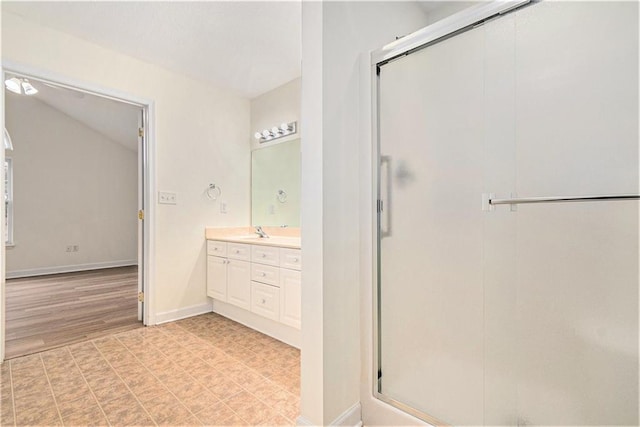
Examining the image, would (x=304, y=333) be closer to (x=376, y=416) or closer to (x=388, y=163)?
(x=376, y=416)

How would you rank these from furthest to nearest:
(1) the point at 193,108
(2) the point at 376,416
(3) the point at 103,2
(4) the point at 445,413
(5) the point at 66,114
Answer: (5) the point at 66,114 → (1) the point at 193,108 → (3) the point at 103,2 → (2) the point at 376,416 → (4) the point at 445,413

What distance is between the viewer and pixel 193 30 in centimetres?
238

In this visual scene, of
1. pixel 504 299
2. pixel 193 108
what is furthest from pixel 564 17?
pixel 193 108

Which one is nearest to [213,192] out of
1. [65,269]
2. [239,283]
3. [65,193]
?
[239,283]

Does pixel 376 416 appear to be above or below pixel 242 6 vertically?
below

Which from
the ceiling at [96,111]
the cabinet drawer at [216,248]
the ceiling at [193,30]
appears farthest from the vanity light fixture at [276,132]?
the ceiling at [96,111]

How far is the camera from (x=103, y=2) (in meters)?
2.09

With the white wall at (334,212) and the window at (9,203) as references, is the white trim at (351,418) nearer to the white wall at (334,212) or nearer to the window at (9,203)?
the white wall at (334,212)

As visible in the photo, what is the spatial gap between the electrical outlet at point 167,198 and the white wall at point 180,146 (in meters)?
0.04

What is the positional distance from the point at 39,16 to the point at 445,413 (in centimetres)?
349

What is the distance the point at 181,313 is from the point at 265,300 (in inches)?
41.7

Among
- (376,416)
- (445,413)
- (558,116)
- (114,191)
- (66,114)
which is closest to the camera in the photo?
(558,116)

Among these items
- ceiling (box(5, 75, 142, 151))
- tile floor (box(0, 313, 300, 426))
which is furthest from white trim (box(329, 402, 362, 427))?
ceiling (box(5, 75, 142, 151))

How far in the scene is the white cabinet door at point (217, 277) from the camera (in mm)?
3010
